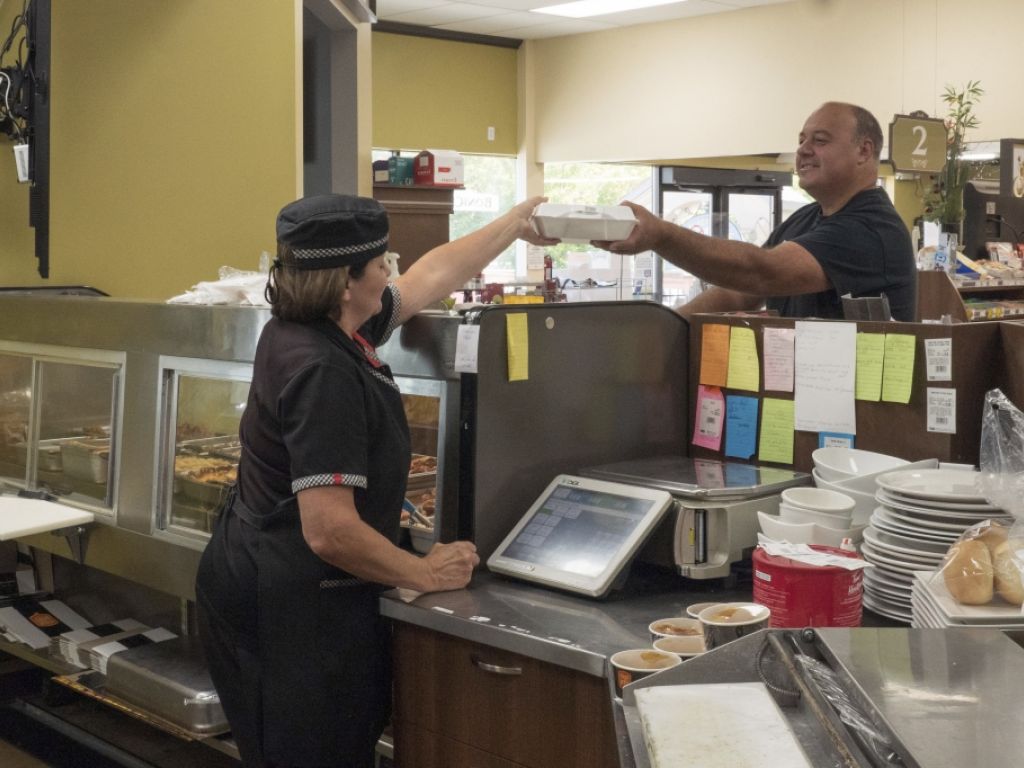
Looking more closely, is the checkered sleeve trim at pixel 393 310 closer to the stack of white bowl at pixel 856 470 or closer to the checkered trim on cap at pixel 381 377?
the checkered trim on cap at pixel 381 377

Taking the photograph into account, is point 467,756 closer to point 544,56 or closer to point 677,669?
point 677,669

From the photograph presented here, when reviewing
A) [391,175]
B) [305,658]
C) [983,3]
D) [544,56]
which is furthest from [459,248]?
[544,56]

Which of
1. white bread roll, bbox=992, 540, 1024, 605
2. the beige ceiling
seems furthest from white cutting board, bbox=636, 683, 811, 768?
the beige ceiling

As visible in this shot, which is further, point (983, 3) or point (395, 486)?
point (983, 3)

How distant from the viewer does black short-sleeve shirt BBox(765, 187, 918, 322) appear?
2.98 m

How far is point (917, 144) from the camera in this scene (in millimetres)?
6520

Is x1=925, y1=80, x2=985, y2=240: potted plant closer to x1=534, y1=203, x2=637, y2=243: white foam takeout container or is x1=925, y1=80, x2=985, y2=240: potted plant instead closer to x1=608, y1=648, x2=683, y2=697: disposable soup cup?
x1=534, y1=203, x2=637, y2=243: white foam takeout container

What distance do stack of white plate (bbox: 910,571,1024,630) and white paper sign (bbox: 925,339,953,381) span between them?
607mm

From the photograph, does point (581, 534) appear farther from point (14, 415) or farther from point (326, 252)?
point (14, 415)

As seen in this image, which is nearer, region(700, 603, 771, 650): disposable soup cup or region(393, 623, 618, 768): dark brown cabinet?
region(700, 603, 771, 650): disposable soup cup

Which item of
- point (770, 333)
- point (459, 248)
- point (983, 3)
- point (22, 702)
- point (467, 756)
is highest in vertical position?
point (983, 3)

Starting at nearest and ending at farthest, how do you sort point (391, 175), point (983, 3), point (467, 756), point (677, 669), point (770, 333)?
1. point (677, 669)
2. point (467, 756)
3. point (770, 333)
4. point (391, 175)
5. point (983, 3)

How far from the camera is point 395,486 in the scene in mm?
2264

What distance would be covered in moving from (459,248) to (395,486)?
0.67 m
